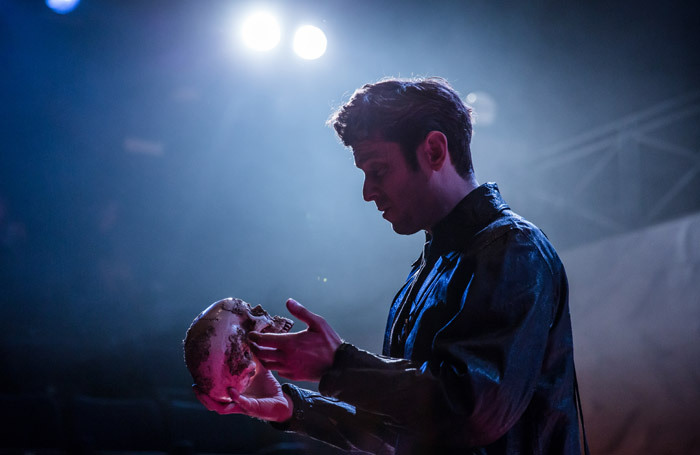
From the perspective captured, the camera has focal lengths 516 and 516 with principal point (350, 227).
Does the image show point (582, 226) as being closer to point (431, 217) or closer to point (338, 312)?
point (338, 312)

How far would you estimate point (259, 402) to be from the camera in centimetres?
159

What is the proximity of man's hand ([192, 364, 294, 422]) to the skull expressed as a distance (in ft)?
0.08

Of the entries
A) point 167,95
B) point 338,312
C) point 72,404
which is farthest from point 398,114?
point 338,312

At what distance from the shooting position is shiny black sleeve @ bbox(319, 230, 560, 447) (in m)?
1.02

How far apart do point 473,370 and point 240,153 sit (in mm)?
6205

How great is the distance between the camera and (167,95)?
626 centimetres

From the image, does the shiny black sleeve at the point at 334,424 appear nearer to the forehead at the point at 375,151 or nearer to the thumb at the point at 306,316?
the thumb at the point at 306,316

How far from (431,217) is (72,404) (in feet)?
14.5

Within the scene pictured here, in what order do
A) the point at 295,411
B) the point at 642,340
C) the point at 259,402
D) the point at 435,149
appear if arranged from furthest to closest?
the point at 642,340, the point at 295,411, the point at 259,402, the point at 435,149


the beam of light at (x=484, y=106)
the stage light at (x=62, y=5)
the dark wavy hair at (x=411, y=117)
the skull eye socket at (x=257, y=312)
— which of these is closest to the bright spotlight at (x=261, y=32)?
the stage light at (x=62, y=5)

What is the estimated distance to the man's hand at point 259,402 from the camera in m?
1.51

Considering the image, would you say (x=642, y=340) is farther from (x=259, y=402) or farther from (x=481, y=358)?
(x=481, y=358)

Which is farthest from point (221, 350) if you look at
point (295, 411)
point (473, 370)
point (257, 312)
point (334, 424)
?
point (473, 370)

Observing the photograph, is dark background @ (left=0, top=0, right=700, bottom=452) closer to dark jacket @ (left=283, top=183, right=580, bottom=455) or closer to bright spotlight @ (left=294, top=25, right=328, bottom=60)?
bright spotlight @ (left=294, top=25, right=328, bottom=60)
